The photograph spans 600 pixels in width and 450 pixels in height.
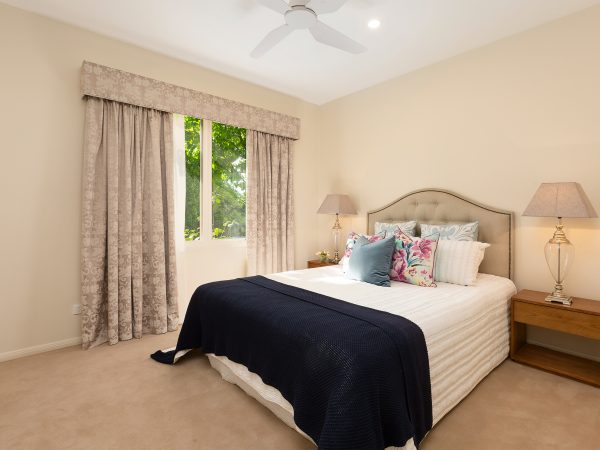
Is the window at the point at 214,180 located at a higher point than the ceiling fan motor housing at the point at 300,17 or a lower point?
lower

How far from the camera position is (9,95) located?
2580mm

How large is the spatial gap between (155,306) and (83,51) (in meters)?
2.31

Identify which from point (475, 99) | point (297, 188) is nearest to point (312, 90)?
point (297, 188)

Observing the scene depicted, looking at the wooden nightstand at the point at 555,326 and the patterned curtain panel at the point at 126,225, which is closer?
the wooden nightstand at the point at 555,326

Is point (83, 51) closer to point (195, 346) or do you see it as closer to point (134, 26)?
point (134, 26)

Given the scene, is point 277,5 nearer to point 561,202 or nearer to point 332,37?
point 332,37

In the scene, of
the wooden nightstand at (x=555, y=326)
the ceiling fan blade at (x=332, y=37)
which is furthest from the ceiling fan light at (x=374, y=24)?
the wooden nightstand at (x=555, y=326)

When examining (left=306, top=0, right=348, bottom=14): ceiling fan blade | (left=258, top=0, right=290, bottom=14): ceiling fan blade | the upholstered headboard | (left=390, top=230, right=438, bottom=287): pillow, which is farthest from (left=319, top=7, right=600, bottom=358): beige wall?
(left=258, top=0, right=290, bottom=14): ceiling fan blade

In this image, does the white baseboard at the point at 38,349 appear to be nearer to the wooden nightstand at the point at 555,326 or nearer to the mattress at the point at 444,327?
the mattress at the point at 444,327

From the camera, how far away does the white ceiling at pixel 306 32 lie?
2.52 m

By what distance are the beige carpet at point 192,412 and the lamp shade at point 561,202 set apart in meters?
1.14

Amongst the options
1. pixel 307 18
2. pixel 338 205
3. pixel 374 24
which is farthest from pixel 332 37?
pixel 338 205

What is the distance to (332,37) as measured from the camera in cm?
241

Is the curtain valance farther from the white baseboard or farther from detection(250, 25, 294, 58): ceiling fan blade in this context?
the white baseboard
